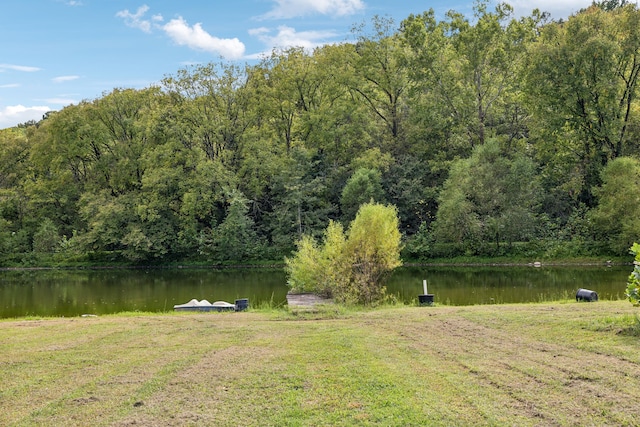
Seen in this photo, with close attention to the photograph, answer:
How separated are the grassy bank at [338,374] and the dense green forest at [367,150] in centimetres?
2624

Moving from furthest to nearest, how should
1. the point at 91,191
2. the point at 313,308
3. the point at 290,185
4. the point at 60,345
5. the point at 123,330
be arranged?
Answer: the point at 91,191 → the point at 290,185 → the point at 313,308 → the point at 123,330 → the point at 60,345

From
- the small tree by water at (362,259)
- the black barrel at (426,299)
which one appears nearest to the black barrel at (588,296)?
the black barrel at (426,299)

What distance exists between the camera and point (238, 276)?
3338 centimetres

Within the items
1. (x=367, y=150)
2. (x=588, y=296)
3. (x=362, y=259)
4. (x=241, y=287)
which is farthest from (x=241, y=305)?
(x=367, y=150)

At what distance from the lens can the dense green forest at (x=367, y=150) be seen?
1351 inches

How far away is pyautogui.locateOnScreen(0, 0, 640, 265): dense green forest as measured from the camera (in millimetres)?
34312

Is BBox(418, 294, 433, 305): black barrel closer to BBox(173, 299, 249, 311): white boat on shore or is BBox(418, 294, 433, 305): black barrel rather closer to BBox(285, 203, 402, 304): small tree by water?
BBox(285, 203, 402, 304): small tree by water

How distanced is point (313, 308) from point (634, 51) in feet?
98.5

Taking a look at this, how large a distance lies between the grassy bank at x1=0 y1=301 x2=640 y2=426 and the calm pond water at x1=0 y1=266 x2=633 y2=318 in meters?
8.58

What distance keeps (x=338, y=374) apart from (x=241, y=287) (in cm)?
2019

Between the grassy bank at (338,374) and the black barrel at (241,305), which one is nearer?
the grassy bank at (338,374)

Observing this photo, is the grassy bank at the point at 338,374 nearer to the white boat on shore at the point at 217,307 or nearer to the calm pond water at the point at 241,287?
the white boat on shore at the point at 217,307

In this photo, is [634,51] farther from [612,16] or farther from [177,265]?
[177,265]

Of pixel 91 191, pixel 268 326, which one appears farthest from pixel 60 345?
pixel 91 191
